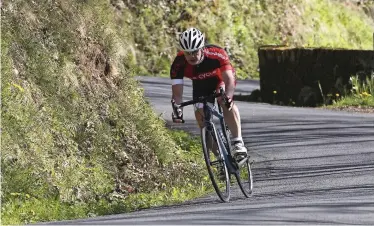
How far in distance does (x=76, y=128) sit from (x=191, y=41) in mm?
2356

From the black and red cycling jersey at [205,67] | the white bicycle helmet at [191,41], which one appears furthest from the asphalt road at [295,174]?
the white bicycle helmet at [191,41]

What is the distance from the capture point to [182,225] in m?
8.66

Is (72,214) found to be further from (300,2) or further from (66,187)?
(300,2)

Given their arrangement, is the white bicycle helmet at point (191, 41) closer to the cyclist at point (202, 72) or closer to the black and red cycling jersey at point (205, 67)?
the cyclist at point (202, 72)

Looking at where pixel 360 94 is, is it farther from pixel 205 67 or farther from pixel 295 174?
pixel 205 67

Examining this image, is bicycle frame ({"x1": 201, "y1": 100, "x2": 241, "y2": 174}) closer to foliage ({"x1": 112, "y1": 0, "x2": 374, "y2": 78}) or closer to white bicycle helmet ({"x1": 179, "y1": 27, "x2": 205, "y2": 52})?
white bicycle helmet ({"x1": 179, "y1": 27, "x2": 205, "y2": 52})

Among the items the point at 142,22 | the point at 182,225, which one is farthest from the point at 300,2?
the point at 182,225

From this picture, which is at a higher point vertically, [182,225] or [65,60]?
[65,60]

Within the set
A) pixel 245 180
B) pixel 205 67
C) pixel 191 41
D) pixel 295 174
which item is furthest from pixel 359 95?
pixel 191 41

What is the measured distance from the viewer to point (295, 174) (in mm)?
14203

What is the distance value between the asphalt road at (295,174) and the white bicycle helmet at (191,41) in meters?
1.59

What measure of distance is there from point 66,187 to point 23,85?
4.32ft

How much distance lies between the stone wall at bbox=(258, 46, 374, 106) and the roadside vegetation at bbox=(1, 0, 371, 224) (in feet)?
28.5

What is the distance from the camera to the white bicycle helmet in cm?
1132
